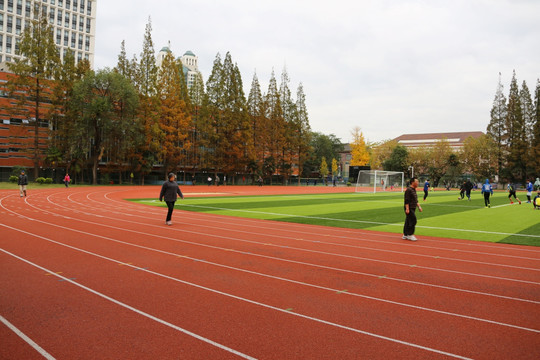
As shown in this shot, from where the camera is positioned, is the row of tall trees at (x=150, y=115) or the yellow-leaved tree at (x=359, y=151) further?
the yellow-leaved tree at (x=359, y=151)

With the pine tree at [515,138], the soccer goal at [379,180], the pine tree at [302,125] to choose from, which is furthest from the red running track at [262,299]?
the pine tree at [515,138]

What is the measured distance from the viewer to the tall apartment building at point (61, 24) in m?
77.7

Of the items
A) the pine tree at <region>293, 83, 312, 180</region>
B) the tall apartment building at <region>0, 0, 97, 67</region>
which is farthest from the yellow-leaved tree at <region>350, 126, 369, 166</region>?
the tall apartment building at <region>0, 0, 97, 67</region>

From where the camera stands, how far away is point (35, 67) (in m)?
45.0

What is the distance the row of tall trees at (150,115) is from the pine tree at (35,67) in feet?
0.36

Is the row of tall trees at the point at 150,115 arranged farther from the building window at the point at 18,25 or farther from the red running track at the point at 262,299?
the red running track at the point at 262,299

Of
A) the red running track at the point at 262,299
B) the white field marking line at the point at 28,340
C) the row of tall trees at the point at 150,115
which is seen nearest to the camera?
the white field marking line at the point at 28,340

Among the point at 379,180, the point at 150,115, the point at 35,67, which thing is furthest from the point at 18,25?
the point at 379,180

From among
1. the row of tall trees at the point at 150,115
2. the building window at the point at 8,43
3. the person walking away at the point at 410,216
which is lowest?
the person walking away at the point at 410,216

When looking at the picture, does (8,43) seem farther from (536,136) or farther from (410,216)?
(536,136)

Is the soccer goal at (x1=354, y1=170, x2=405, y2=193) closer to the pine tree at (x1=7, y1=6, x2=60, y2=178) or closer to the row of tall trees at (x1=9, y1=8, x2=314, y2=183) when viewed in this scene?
the row of tall trees at (x1=9, y1=8, x2=314, y2=183)

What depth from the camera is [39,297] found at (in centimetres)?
532

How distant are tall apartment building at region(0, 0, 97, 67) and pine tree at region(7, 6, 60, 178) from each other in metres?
38.2

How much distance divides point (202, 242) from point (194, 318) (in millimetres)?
5554
